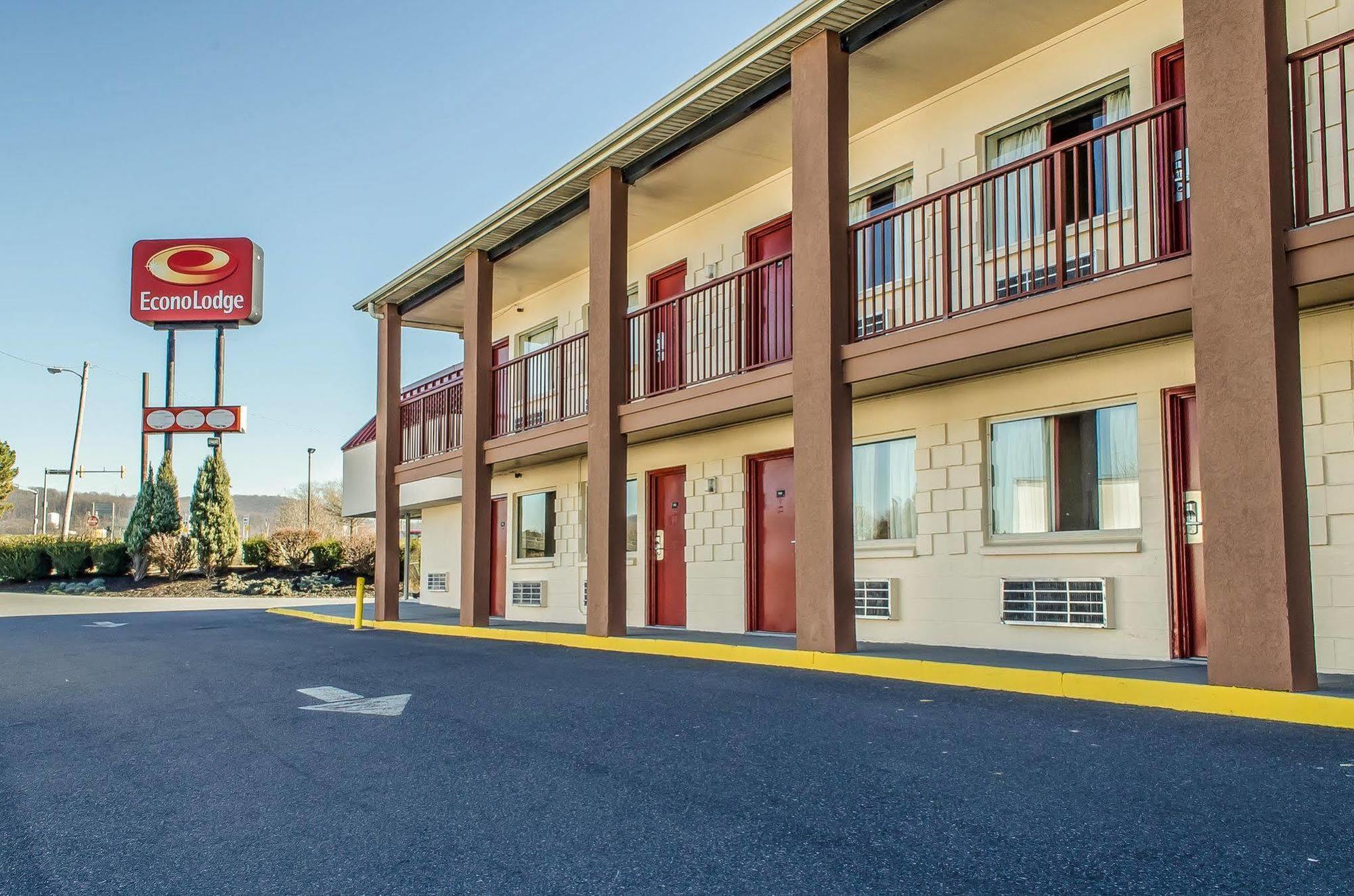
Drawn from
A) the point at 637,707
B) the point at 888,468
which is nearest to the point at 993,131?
the point at 888,468

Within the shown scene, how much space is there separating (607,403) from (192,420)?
2995 cm

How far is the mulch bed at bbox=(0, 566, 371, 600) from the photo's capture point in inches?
1299

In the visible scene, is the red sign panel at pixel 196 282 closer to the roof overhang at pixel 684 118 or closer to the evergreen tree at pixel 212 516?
the evergreen tree at pixel 212 516

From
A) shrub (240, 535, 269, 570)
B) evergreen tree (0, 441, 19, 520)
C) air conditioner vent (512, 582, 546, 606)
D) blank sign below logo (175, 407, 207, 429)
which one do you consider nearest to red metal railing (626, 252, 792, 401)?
air conditioner vent (512, 582, 546, 606)

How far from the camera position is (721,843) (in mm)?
4160

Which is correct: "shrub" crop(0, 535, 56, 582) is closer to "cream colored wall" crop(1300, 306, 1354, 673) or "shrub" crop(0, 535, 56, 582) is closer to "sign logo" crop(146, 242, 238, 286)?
"sign logo" crop(146, 242, 238, 286)

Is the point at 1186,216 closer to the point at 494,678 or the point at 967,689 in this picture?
the point at 967,689

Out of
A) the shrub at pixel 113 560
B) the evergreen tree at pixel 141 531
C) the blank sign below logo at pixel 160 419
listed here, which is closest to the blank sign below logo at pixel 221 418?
the blank sign below logo at pixel 160 419

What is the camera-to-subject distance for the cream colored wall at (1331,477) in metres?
7.97

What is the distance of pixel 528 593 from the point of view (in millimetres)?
19016

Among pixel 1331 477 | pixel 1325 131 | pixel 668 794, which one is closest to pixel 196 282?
pixel 1325 131

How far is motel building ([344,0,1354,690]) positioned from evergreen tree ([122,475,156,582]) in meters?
22.9

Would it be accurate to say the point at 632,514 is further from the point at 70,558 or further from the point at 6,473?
the point at 6,473

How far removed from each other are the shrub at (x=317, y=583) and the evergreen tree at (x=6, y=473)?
22.6m
